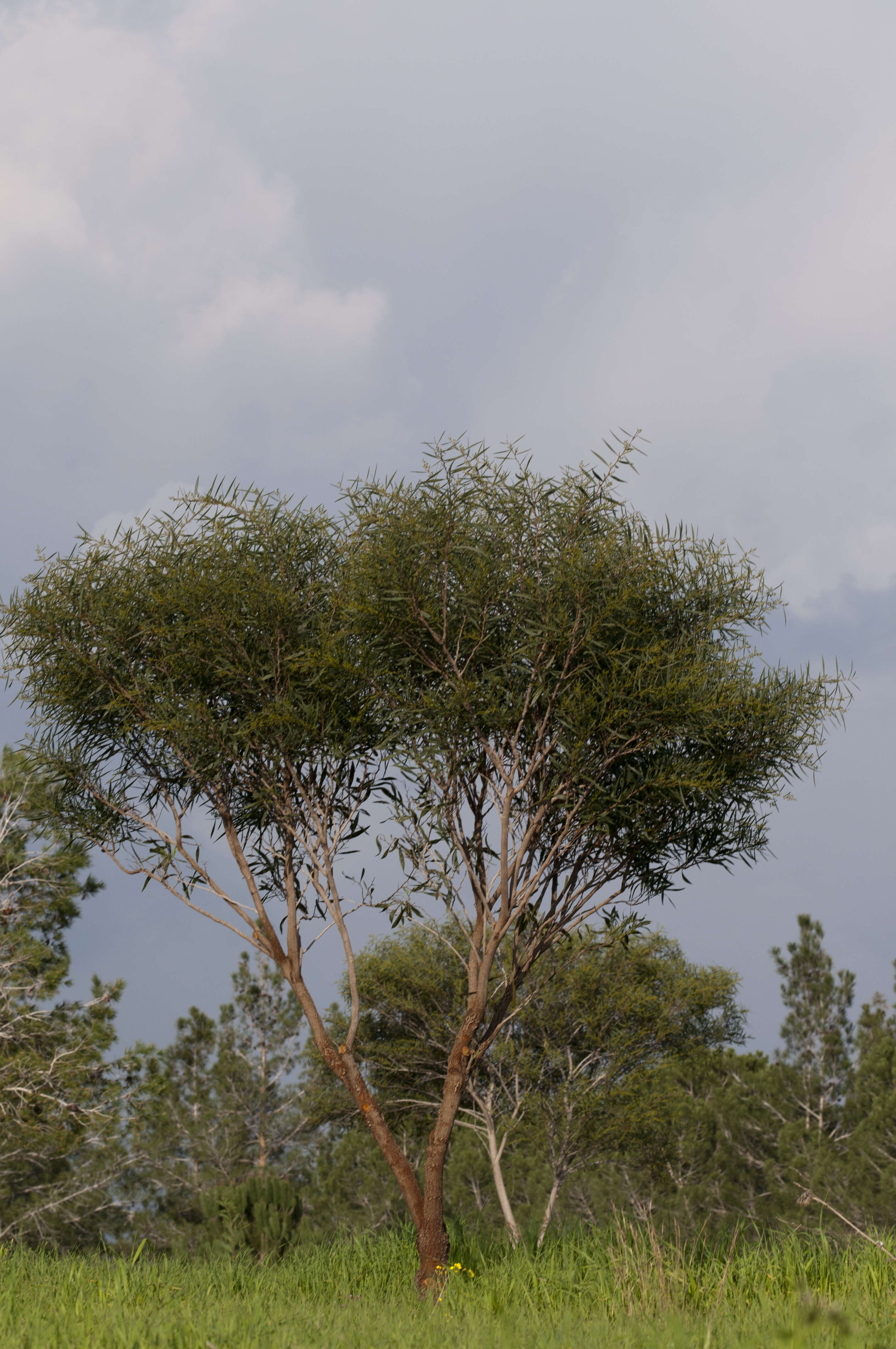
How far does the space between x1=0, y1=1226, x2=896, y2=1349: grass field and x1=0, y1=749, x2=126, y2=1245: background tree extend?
726 centimetres

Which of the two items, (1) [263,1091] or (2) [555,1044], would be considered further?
(1) [263,1091]

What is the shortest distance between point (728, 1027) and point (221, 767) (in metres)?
21.1

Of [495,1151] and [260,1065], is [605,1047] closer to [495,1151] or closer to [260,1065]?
[495,1151]

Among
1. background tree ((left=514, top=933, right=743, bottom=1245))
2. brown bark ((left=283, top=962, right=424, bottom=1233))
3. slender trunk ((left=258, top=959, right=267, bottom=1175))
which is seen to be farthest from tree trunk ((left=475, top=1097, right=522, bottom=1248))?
brown bark ((left=283, top=962, right=424, bottom=1233))

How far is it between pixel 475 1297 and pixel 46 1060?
15.5 metres

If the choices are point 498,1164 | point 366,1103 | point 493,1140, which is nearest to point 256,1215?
point 366,1103

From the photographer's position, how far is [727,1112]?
2922 cm

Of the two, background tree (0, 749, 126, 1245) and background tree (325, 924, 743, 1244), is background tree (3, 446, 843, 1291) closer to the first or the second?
background tree (0, 749, 126, 1245)

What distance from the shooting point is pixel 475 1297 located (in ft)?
34.0

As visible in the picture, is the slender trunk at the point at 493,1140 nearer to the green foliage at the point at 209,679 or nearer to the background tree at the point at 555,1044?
the background tree at the point at 555,1044

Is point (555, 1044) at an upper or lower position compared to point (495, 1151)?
upper

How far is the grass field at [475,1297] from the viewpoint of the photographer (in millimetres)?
6703

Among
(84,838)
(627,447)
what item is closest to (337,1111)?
(84,838)

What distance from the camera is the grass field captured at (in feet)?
22.0
